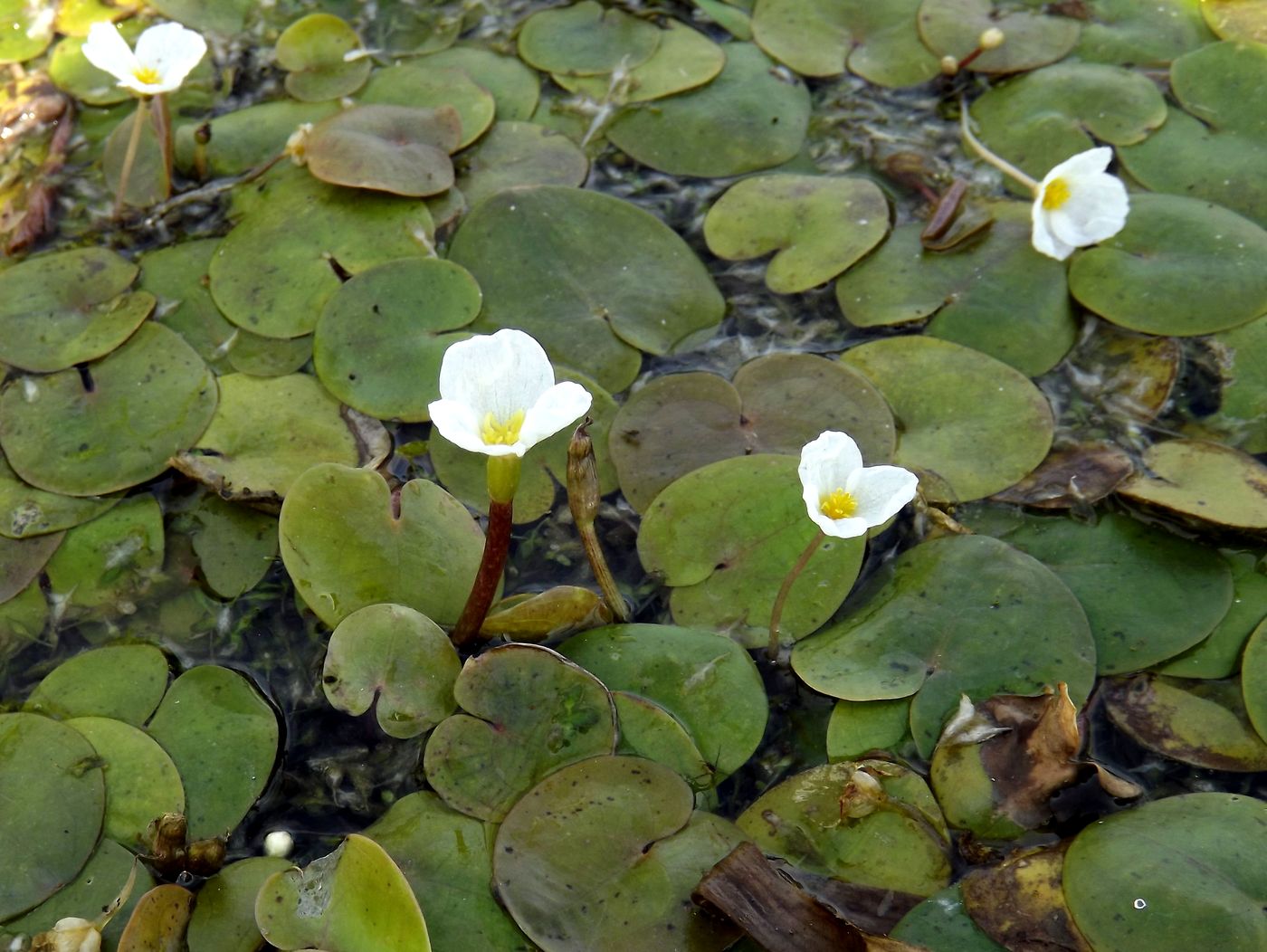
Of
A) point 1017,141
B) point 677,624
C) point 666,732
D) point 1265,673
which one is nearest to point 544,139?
point 1017,141

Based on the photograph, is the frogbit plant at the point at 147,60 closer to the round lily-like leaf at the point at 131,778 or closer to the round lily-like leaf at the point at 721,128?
the round lily-like leaf at the point at 721,128

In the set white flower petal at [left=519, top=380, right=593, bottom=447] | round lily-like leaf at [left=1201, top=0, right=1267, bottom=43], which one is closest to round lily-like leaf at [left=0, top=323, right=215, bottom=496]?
white flower petal at [left=519, top=380, right=593, bottom=447]

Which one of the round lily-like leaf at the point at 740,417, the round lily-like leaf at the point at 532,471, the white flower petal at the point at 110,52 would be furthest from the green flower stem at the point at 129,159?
the round lily-like leaf at the point at 740,417

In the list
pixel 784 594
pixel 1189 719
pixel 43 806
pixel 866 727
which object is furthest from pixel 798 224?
pixel 43 806

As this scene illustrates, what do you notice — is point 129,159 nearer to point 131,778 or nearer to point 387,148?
point 387,148

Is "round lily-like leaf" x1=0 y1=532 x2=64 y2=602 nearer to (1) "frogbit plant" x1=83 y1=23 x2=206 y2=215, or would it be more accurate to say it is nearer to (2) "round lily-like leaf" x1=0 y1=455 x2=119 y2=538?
(2) "round lily-like leaf" x1=0 y1=455 x2=119 y2=538

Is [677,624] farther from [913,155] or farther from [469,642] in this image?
[913,155]
